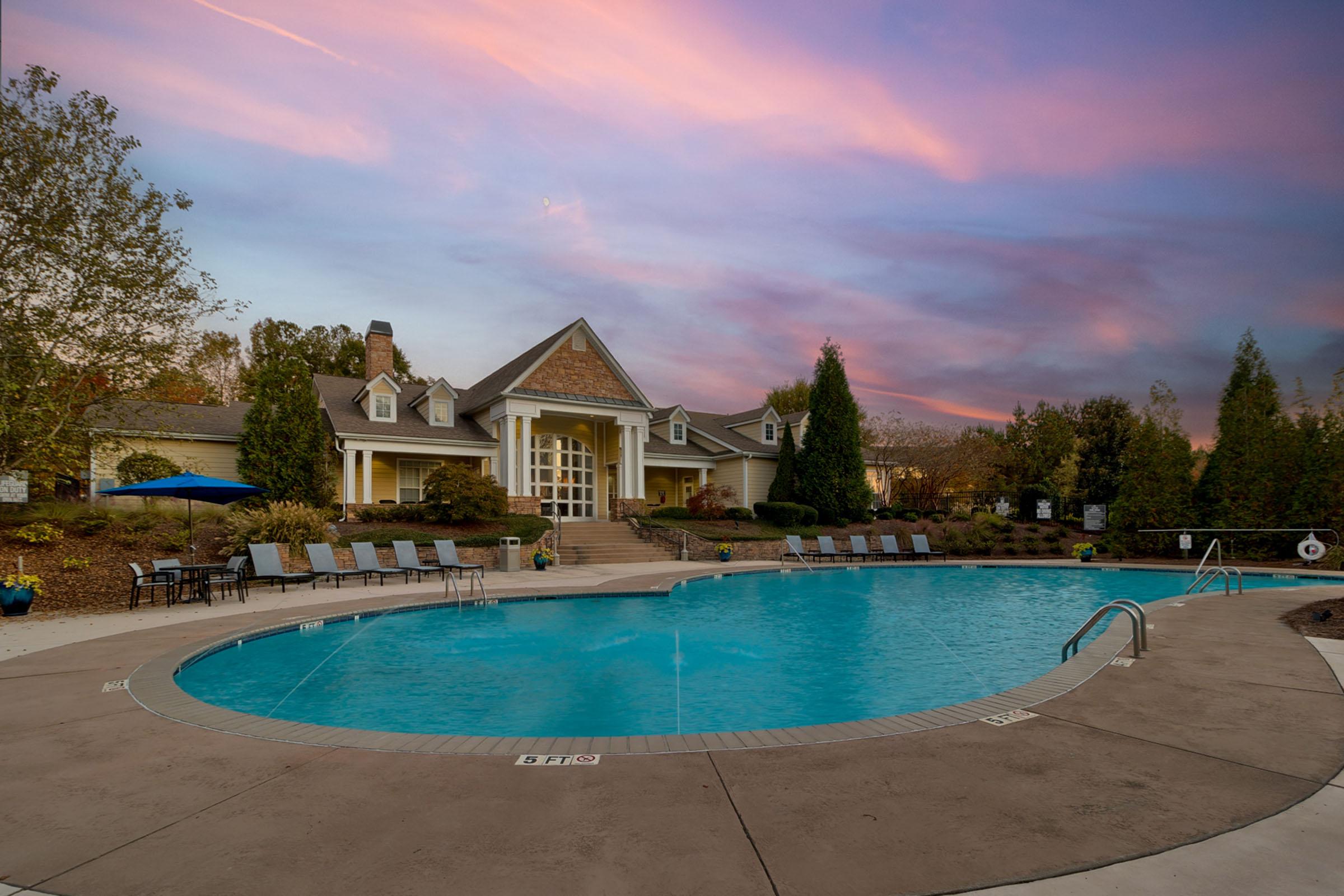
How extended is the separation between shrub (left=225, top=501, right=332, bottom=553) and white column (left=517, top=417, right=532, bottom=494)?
28.9 ft

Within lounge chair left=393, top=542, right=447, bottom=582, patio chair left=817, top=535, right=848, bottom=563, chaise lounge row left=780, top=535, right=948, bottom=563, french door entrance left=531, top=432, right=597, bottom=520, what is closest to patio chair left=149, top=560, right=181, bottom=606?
lounge chair left=393, top=542, right=447, bottom=582

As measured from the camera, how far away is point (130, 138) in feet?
41.3

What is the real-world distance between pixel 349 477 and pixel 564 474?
8.39 m

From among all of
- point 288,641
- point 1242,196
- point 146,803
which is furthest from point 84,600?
point 1242,196

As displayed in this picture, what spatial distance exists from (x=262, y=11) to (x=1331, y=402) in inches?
1012

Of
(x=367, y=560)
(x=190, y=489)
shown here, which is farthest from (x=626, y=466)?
(x=190, y=489)

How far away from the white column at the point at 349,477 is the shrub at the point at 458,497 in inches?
159

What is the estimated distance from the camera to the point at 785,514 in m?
26.5

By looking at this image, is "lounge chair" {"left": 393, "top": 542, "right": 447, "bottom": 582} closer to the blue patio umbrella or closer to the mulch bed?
the blue patio umbrella

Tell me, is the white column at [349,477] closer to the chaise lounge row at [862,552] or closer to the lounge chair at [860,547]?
the chaise lounge row at [862,552]

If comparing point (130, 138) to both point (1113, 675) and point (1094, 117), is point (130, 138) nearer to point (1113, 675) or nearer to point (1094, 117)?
point (1113, 675)

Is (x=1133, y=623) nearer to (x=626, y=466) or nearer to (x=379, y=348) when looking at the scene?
(x=626, y=466)

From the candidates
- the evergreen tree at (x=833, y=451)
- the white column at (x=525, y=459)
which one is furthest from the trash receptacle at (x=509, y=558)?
the evergreen tree at (x=833, y=451)

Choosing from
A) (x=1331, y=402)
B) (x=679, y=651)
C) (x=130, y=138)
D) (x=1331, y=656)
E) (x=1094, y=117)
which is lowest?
(x=679, y=651)
